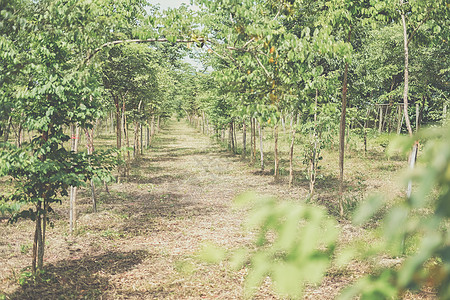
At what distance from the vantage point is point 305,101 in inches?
233

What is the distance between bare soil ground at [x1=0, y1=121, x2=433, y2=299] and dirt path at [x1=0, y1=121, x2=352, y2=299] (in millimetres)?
19

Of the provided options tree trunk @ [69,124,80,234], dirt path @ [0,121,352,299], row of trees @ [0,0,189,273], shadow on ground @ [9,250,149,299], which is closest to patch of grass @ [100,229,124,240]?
dirt path @ [0,121,352,299]

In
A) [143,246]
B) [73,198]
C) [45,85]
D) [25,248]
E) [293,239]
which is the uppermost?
[45,85]

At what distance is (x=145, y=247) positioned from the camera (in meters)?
8.22

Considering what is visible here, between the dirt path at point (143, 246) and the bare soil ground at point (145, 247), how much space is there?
2 cm

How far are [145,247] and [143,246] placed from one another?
3.8 inches

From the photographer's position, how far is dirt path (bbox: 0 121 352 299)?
6059 mm

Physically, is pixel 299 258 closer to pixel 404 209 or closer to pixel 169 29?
pixel 404 209

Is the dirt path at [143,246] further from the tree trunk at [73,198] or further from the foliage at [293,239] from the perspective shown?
the foliage at [293,239]

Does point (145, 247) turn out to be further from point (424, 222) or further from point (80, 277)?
point (424, 222)

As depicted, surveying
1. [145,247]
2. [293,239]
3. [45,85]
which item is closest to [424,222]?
[293,239]

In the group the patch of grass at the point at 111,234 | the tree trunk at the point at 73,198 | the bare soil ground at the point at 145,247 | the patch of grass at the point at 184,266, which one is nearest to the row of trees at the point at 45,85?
the bare soil ground at the point at 145,247

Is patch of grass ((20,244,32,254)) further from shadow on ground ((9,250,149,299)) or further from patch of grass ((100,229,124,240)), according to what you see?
patch of grass ((100,229,124,240))

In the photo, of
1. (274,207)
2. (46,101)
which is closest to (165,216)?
(46,101)
